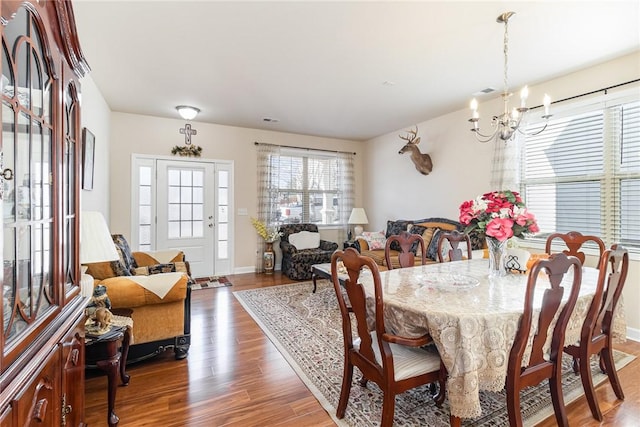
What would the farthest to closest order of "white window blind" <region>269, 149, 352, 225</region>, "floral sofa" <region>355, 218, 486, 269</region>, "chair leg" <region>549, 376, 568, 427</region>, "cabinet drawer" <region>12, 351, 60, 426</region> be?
"white window blind" <region>269, 149, 352, 225</region> → "floral sofa" <region>355, 218, 486, 269</region> → "chair leg" <region>549, 376, 568, 427</region> → "cabinet drawer" <region>12, 351, 60, 426</region>

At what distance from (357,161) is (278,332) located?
4613mm

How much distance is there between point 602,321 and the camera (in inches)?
78.1

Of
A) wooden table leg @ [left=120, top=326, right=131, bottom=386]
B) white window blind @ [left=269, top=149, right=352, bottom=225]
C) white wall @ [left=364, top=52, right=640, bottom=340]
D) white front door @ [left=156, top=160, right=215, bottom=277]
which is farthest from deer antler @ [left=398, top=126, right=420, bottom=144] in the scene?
wooden table leg @ [left=120, top=326, right=131, bottom=386]

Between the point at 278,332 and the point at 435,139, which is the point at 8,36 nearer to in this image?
the point at 278,332

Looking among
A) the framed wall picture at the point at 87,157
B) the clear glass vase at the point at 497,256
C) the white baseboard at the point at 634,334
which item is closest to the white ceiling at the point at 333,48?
the framed wall picture at the point at 87,157

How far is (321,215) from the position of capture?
6547 mm

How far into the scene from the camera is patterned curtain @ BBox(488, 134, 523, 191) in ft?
12.7

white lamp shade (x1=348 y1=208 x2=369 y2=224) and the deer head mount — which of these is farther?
white lamp shade (x1=348 y1=208 x2=369 y2=224)

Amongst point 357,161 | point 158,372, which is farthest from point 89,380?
point 357,161

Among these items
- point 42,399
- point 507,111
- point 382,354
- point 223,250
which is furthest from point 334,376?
point 223,250

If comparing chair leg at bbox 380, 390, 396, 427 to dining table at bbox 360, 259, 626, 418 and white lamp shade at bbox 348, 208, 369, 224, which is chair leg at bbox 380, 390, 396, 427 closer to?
dining table at bbox 360, 259, 626, 418

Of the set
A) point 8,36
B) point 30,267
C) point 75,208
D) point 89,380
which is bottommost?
point 89,380

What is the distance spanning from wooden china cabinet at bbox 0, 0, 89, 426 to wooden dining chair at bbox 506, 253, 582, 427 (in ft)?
5.99

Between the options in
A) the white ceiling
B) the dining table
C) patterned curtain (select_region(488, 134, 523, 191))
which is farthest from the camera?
patterned curtain (select_region(488, 134, 523, 191))
